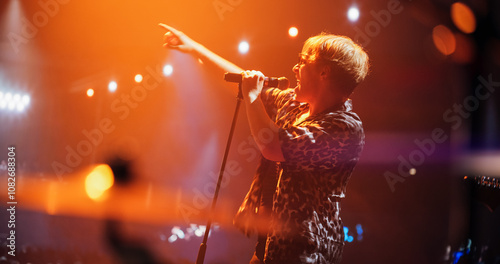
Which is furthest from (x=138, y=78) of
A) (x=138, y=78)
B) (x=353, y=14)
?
(x=353, y=14)

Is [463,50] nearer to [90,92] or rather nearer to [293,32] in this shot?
[293,32]

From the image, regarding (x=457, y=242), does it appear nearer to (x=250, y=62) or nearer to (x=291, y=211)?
(x=250, y=62)

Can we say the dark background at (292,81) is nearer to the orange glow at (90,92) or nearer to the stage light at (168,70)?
the stage light at (168,70)

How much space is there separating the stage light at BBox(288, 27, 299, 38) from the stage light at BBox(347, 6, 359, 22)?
672mm

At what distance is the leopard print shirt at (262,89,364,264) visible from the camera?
144 cm

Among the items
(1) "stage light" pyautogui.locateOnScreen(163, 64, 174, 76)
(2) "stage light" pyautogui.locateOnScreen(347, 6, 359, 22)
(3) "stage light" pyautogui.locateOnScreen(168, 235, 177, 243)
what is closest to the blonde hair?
(2) "stage light" pyautogui.locateOnScreen(347, 6, 359, 22)

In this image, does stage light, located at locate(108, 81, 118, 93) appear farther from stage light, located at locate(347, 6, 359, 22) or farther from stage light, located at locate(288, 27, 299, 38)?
stage light, located at locate(347, 6, 359, 22)

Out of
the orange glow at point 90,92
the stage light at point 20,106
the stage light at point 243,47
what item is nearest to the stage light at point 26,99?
the stage light at point 20,106

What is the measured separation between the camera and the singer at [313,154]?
1.44 m

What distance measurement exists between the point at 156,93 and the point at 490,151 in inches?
254

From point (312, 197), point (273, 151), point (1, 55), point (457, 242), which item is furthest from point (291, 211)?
point (1, 55)

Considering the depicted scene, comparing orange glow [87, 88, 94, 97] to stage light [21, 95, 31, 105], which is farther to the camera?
stage light [21, 95, 31, 105]

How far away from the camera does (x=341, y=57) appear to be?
1.54 metres

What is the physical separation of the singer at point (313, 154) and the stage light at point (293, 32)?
3.46 meters
